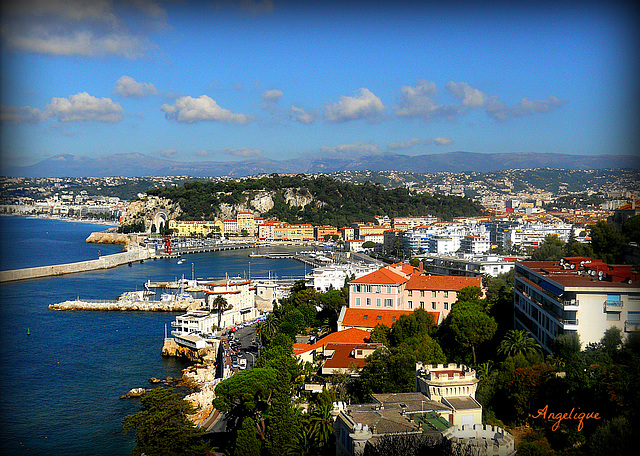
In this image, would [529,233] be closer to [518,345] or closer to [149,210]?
[518,345]

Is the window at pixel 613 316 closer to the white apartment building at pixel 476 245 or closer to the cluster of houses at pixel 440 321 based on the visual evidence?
the cluster of houses at pixel 440 321

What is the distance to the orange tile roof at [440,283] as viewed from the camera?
9664 millimetres

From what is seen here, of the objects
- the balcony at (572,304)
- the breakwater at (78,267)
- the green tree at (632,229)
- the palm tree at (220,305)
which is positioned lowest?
the breakwater at (78,267)

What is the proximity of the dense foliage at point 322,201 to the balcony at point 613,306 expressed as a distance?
34200mm

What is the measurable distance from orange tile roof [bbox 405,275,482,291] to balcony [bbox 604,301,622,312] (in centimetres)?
403

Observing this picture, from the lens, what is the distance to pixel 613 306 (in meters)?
5.48

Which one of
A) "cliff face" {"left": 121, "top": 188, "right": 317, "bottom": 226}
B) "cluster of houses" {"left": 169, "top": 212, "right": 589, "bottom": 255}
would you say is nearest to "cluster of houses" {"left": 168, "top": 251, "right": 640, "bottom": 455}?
"cluster of houses" {"left": 169, "top": 212, "right": 589, "bottom": 255}

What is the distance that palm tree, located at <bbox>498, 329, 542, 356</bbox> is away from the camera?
19.7ft

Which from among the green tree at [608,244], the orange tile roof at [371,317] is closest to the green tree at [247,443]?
the orange tile roof at [371,317]

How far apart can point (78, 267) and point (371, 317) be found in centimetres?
1759

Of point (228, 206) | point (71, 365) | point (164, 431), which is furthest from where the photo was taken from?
point (228, 206)

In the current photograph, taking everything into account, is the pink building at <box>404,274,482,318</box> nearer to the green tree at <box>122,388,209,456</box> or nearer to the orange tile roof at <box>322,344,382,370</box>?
the orange tile roof at <box>322,344,382,370</box>

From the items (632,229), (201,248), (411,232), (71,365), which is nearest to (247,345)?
(71,365)

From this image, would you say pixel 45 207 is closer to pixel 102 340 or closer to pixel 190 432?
pixel 102 340
